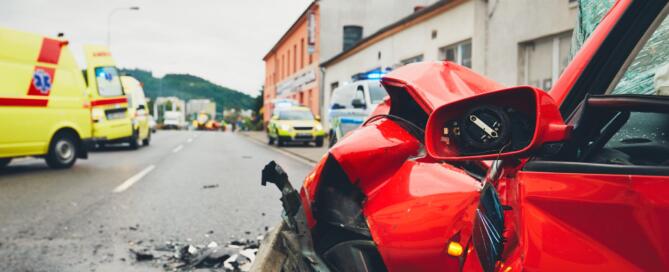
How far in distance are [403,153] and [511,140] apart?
1203mm

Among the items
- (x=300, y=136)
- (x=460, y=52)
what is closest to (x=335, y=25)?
(x=300, y=136)

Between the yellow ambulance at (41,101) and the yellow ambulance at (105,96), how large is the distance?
2460 millimetres

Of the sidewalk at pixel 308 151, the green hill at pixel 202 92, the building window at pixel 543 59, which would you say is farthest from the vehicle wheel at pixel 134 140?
the green hill at pixel 202 92

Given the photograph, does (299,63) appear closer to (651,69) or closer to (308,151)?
(308,151)

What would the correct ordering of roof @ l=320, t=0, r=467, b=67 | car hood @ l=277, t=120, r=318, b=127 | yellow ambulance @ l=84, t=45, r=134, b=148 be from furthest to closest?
car hood @ l=277, t=120, r=318, b=127 → roof @ l=320, t=0, r=467, b=67 → yellow ambulance @ l=84, t=45, r=134, b=148

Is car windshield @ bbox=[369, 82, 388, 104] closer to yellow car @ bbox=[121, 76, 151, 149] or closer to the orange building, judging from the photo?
yellow car @ bbox=[121, 76, 151, 149]

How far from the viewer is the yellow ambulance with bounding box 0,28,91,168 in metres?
9.59

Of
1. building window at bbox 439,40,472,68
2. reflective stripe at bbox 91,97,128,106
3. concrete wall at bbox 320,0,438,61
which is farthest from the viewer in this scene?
concrete wall at bbox 320,0,438,61

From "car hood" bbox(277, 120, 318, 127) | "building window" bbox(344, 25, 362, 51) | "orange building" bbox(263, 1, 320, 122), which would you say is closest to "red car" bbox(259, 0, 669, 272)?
"car hood" bbox(277, 120, 318, 127)

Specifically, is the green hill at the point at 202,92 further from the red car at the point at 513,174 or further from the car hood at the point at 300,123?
the red car at the point at 513,174

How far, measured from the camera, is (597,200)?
0.98 m

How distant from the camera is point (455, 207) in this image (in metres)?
1.77

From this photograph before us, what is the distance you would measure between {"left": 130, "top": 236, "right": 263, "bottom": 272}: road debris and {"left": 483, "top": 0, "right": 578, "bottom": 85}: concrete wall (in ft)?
29.8

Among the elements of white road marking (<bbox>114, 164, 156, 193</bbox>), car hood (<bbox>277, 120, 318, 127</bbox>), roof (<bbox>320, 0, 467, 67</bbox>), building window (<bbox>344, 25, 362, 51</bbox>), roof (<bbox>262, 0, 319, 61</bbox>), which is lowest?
white road marking (<bbox>114, 164, 156, 193</bbox>)
